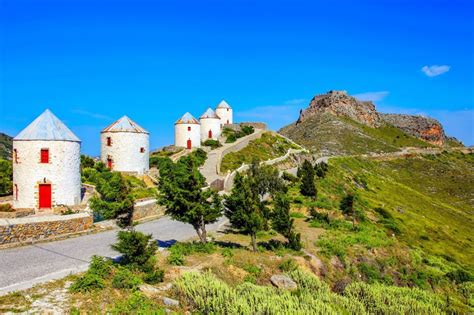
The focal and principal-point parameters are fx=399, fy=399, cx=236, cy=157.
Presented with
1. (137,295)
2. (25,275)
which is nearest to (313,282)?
(137,295)

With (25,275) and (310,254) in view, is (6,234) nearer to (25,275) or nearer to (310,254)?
(25,275)

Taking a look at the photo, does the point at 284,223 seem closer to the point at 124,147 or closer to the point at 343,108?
the point at 124,147

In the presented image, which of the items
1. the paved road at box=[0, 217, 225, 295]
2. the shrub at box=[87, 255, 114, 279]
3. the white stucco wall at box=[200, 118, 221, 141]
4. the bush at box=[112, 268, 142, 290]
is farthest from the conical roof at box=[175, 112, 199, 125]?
the bush at box=[112, 268, 142, 290]

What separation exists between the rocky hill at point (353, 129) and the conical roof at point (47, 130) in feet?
211

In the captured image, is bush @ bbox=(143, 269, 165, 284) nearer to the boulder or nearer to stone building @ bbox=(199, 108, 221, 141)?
the boulder

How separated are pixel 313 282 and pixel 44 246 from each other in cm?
1104

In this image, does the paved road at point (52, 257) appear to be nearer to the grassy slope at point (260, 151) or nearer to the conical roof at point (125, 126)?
the conical roof at point (125, 126)

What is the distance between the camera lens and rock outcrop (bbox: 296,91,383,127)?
12494 centimetres

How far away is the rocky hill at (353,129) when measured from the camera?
98.1 meters

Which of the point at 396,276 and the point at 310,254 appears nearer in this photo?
the point at 310,254

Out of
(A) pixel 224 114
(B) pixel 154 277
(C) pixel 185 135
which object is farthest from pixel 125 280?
(A) pixel 224 114

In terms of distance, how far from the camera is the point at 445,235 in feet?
120

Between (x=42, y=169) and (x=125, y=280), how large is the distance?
18.8 meters

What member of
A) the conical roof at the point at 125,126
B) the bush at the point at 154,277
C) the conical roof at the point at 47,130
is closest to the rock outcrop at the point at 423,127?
the conical roof at the point at 125,126
